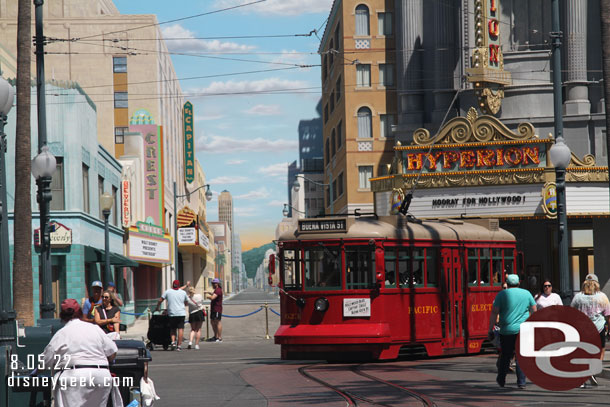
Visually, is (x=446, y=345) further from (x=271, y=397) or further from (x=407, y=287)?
(x=271, y=397)

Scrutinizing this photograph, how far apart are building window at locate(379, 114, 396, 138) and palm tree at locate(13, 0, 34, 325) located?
1392 inches

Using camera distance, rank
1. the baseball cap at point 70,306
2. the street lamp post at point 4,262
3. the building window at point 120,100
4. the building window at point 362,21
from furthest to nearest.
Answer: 1. the building window at point 120,100
2. the building window at point 362,21
3. the street lamp post at point 4,262
4. the baseball cap at point 70,306

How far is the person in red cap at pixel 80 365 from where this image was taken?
9727 mm

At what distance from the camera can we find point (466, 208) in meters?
43.8

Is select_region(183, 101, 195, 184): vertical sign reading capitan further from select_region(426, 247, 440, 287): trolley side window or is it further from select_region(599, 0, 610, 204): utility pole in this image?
select_region(599, 0, 610, 204): utility pole

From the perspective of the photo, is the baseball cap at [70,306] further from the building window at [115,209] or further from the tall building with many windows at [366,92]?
the tall building with many windows at [366,92]

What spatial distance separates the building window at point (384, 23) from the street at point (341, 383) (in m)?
38.2

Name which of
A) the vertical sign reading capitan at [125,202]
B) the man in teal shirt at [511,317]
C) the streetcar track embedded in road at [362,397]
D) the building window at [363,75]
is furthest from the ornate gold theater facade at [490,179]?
the man in teal shirt at [511,317]

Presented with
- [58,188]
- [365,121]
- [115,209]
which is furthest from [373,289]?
[365,121]

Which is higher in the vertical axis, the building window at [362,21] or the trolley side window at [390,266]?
the building window at [362,21]

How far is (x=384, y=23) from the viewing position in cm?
5944

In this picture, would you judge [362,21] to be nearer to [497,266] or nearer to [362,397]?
[497,266]

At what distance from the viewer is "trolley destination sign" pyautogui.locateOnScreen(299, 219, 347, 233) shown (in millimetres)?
20594

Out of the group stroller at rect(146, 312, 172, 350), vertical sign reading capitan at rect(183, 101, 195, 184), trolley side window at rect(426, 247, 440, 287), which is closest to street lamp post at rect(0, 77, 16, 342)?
trolley side window at rect(426, 247, 440, 287)
